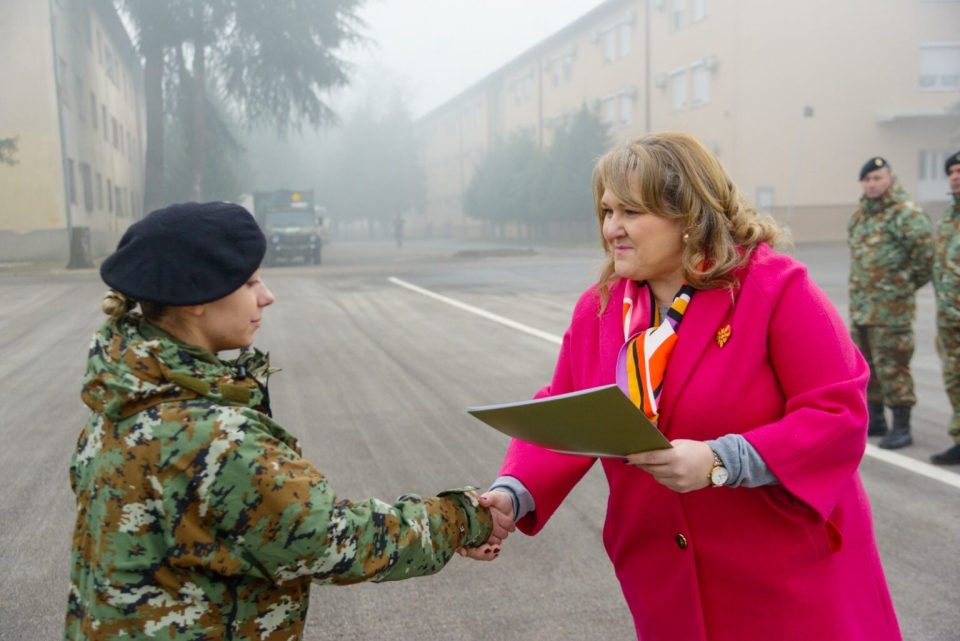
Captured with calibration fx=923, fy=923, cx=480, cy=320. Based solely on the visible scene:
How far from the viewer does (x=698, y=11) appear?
136ft

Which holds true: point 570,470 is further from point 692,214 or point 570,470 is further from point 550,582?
point 550,582

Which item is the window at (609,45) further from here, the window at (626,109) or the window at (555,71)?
the window at (555,71)

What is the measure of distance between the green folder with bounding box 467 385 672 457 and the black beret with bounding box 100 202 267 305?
63 centimetres

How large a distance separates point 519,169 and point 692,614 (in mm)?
55663

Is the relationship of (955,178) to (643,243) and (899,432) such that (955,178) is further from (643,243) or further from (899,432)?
(643,243)

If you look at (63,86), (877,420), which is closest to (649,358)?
(877,420)

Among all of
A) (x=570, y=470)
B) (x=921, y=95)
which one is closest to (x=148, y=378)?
(x=570, y=470)

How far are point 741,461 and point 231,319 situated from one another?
1.14 meters

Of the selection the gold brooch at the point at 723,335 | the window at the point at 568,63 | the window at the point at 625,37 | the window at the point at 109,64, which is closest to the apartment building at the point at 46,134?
the window at the point at 109,64

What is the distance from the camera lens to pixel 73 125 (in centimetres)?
3375

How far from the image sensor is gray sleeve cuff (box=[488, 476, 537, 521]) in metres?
2.47

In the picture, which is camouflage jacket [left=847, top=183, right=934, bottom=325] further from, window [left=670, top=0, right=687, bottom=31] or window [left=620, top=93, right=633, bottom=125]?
window [left=620, top=93, right=633, bottom=125]

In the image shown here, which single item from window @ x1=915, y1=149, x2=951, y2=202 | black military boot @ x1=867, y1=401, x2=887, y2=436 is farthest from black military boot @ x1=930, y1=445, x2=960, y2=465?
window @ x1=915, y1=149, x2=951, y2=202

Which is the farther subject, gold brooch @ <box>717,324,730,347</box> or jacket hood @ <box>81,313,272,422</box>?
gold brooch @ <box>717,324,730,347</box>
